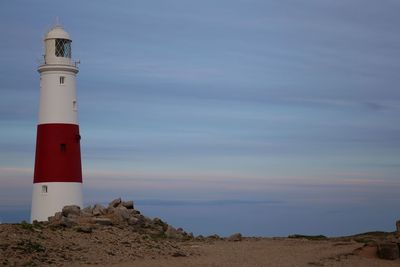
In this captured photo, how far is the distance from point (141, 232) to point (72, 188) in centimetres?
677

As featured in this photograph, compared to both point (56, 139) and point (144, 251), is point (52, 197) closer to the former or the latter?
point (56, 139)

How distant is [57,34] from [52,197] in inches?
359

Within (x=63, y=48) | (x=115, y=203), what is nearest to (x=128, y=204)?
(x=115, y=203)

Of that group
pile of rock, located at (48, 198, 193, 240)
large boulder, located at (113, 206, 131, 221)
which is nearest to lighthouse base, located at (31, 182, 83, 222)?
pile of rock, located at (48, 198, 193, 240)

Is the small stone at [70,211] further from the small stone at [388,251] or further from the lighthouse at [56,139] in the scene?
the small stone at [388,251]

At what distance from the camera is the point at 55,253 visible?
2367 cm

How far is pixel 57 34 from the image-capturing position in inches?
1522

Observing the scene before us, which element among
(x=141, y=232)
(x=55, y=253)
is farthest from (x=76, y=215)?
(x=55, y=253)

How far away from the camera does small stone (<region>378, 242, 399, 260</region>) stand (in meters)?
28.5

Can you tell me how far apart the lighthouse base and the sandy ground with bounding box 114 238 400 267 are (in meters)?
8.92

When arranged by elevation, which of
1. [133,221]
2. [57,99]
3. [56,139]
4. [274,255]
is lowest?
[274,255]

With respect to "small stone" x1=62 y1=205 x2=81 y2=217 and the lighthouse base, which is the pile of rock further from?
the lighthouse base

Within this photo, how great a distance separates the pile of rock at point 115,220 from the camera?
30.2 m

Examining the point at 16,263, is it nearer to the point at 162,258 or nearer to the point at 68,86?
the point at 162,258
